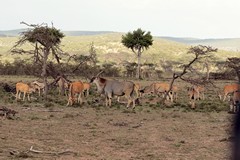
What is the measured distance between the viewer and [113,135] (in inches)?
535

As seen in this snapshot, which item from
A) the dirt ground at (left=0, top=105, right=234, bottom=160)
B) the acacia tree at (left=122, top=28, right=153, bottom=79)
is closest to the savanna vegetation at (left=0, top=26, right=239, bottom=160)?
the dirt ground at (left=0, top=105, right=234, bottom=160)

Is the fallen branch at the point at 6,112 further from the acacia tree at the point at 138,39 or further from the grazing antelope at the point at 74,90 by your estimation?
the acacia tree at the point at 138,39

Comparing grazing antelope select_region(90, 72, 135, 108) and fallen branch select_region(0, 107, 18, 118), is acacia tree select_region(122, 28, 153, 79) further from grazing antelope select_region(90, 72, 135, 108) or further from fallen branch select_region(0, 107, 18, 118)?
fallen branch select_region(0, 107, 18, 118)

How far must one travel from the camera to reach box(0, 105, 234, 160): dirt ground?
1055 cm

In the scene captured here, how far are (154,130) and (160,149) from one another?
11.2 ft

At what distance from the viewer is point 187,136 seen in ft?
45.3

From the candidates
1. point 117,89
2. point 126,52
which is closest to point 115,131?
point 117,89

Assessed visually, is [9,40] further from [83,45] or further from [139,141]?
[139,141]

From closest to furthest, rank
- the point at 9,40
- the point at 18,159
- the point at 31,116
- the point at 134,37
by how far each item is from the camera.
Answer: the point at 18,159, the point at 31,116, the point at 134,37, the point at 9,40

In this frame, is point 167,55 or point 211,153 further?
point 167,55

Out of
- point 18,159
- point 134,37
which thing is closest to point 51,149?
point 18,159

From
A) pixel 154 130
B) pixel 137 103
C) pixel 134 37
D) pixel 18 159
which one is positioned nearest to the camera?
pixel 18 159

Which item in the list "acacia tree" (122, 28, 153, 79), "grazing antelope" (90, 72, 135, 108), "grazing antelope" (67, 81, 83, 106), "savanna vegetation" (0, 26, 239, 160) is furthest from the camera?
"acacia tree" (122, 28, 153, 79)

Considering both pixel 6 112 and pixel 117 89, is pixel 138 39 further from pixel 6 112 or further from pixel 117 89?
pixel 6 112
